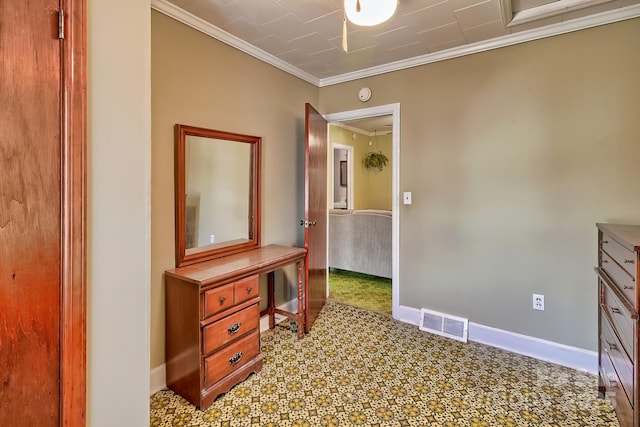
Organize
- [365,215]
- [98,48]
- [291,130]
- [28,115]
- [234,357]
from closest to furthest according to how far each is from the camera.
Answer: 1. [28,115]
2. [98,48]
3. [234,357]
4. [291,130]
5. [365,215]

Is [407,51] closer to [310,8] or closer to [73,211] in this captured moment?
[310,8]

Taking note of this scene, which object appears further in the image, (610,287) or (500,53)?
(500,53)

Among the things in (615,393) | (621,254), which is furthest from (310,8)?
(615,393)

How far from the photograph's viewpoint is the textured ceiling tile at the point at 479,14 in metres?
2.01

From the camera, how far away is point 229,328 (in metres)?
1.96

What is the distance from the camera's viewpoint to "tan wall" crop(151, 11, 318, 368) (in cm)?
200

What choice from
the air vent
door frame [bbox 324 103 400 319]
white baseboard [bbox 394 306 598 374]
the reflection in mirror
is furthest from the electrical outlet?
the reflection in mirror

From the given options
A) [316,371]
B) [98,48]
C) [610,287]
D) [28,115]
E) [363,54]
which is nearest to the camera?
[28,115]

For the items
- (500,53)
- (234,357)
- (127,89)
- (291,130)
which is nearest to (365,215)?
(291,130)

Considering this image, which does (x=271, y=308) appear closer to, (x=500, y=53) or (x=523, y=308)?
(x=523, y=308)

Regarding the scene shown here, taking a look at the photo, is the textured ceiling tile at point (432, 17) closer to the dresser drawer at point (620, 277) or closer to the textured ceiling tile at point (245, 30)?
the textured ceiling tile at point (245, 30)

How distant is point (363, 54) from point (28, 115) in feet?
8.03

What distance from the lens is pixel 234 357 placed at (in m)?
1.99

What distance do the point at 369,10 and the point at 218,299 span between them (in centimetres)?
173
